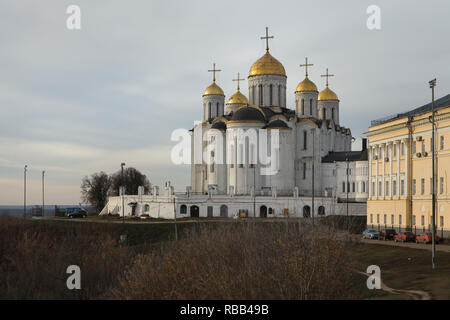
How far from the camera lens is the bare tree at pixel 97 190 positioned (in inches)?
4660

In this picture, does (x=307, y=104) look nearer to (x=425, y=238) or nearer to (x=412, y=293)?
(x=425, y=238)

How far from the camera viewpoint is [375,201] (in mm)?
60906

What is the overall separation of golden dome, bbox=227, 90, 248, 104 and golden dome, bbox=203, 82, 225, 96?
1633 mm

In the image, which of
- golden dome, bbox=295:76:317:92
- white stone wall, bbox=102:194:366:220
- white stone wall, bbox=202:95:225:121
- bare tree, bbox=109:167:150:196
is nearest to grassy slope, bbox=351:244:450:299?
white stone wall, bbox=102:194:366:220

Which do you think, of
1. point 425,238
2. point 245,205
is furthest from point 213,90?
point 425,238

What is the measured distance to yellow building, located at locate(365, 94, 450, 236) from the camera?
156ft

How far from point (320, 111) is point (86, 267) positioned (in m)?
66.8

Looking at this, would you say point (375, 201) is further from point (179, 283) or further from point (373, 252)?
point (179, 283)

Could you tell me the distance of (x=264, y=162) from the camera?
273 feet

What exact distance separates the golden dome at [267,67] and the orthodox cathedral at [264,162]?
5.5 inches

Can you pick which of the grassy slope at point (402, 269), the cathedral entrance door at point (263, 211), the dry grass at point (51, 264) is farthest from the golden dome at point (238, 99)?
the grassy slope at point (402, 269)

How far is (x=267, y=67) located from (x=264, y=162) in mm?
14030
